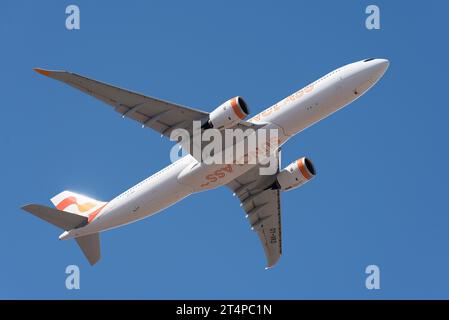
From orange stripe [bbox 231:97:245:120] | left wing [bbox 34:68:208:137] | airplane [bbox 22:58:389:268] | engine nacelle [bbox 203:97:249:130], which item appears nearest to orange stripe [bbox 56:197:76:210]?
airplane [bbox 22:58:389:268]

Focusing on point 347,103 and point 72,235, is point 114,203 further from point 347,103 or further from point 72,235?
point 347,103

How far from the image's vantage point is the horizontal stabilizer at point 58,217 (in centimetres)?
5791

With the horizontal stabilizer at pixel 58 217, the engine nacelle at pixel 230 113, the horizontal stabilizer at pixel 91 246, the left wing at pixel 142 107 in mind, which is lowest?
the horizontal stabilizer at pixel 91 246

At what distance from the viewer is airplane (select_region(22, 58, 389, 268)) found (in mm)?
53344

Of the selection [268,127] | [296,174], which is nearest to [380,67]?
[268,127]

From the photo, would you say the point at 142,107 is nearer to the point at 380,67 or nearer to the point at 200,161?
the point at 200,161

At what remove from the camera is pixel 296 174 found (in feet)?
194

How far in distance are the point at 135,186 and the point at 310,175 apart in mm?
12048

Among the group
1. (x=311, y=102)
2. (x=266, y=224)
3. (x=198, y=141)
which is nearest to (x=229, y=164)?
(x=198, y=141)

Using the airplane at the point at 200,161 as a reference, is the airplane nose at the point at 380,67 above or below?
above

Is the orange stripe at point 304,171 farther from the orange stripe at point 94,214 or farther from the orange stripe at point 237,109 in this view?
the orange stripe at point 94,214

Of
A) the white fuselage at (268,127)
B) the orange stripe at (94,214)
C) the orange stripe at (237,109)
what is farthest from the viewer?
the orange stripe at (94,214)

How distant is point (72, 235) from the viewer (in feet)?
197

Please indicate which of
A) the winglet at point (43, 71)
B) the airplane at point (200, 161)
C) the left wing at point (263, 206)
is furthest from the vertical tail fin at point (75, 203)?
the winglet at point (43, 71)
